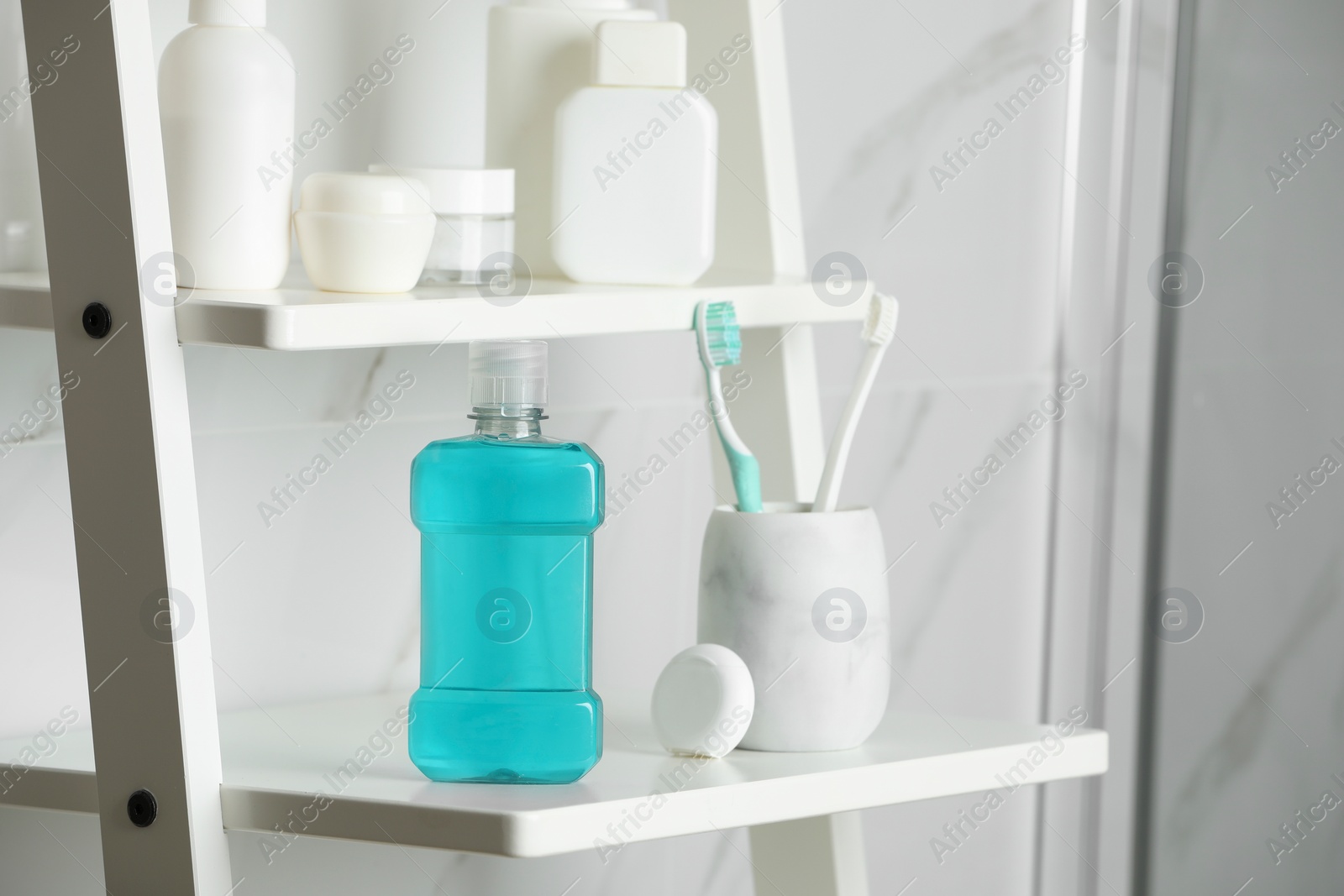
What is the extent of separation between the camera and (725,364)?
23.4 inches

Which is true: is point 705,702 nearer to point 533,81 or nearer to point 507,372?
point 507,372

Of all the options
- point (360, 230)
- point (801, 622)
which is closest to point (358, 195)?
point (360, 230)

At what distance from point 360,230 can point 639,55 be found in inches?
6.1

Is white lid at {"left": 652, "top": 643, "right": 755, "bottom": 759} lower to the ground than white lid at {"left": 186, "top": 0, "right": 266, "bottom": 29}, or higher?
lower

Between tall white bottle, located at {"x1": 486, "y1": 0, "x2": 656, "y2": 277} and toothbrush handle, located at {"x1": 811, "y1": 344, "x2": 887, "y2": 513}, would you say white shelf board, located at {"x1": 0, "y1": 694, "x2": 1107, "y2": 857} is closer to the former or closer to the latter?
toothbrush handle, located at {"x1": 811, "y1": 344, "x2": 887, "y2": 513}

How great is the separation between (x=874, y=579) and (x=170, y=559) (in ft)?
0.93

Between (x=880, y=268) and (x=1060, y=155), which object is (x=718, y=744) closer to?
(x=880, y=268)

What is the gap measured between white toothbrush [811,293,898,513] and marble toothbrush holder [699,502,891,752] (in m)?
0.02

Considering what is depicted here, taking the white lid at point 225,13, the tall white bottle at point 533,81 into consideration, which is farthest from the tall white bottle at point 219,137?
the tall white bottle at point 533,81

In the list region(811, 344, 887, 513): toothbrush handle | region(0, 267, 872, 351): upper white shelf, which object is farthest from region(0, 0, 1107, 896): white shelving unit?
region(811, 344, 887, 513): toothbrush handle

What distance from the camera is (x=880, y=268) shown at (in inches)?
34.1

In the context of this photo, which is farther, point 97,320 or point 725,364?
point 725,364

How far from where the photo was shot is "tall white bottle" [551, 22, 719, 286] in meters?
0.60

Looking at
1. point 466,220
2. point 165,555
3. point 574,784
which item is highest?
point 466,220
